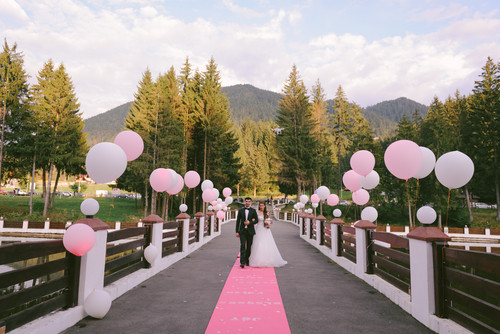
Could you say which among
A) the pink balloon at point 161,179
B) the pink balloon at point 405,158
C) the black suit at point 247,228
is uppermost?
the pink balloon at point 405,158

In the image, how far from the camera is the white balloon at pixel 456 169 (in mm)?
6391

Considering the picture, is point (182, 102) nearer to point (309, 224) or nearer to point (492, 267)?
point (309, 224)

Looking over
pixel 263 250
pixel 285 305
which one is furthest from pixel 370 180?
pixel 285 305

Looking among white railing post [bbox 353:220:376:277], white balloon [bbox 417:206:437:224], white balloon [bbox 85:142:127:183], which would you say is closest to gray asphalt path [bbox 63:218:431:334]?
white railing post [bbox 353:220:376:277]

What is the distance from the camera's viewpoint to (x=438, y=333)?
3.97 meters

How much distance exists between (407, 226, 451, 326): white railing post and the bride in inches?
182

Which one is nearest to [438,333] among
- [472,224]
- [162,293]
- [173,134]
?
[162,293]

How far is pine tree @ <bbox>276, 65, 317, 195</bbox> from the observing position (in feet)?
141

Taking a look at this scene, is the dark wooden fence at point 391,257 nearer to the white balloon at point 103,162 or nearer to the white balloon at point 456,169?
the white balloon at point 456,169

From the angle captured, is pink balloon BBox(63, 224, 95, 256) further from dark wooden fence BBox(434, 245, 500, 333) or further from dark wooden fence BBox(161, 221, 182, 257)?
dark wooden fence BBox(434, 245, 500, 333)

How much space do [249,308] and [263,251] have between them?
3948 mm

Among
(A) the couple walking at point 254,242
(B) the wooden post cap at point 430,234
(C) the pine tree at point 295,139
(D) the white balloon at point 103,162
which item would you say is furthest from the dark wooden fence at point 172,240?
(C) the pine tree at point 295,139

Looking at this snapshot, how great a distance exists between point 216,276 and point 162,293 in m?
1.90

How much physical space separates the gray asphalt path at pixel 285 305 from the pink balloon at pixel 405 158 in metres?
2.83
